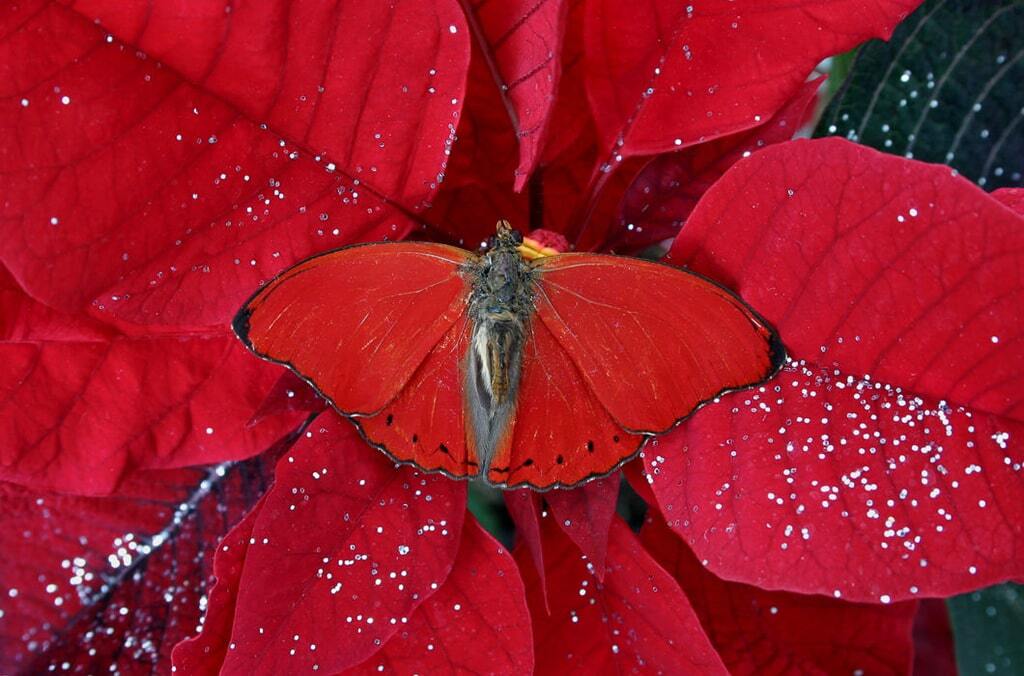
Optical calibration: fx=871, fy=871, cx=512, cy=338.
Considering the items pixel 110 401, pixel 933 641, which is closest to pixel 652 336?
pixel 110 401

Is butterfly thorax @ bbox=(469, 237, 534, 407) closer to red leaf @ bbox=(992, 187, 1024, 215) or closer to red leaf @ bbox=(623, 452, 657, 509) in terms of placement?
red leaf @ bbox=(623, 452, 657, 509)

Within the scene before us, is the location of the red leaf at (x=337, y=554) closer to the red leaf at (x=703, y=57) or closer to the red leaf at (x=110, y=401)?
the red leaf at (x=110, y=401)

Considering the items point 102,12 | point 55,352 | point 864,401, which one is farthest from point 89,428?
point 864,401

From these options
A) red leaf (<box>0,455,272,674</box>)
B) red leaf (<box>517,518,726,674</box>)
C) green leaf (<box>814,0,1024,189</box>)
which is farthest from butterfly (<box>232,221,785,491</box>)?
green leaf (<box>814,0,1024,189</box>)

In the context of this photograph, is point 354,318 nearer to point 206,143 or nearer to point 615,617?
point 206,143

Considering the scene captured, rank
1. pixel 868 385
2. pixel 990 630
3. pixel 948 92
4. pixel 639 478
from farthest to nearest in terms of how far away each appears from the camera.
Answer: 1. pixel 990 630
2. pixel 948 92
3. pixel 639 478
4. pixel 868 385

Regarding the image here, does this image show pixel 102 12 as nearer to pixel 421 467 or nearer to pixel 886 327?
pixel 421 467

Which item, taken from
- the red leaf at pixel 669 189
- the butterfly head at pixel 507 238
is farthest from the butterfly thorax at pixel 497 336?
the red leaf at pixel 669 189
